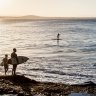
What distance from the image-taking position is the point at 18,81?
21188 millimetres

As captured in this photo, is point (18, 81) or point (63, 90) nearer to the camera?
point (63, 90)

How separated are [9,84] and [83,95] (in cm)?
609

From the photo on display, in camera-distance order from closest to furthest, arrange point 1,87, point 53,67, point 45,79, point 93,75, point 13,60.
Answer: point 1,87, point 13,60, point 45,79, point 93,75, point 53,67

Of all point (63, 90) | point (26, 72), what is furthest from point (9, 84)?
point (26, 72)

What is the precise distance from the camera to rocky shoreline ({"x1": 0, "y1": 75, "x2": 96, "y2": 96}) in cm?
1727

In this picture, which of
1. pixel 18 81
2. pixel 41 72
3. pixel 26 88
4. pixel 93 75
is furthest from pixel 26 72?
pixel 26 88

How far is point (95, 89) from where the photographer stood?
1900cm

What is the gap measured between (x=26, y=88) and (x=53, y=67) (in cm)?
1340

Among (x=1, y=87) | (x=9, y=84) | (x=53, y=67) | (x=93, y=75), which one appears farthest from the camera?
(x=53, y=67)

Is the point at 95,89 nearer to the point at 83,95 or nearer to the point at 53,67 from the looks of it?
the point at 83,95

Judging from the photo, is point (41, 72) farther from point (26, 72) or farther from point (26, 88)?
point (26, 88)

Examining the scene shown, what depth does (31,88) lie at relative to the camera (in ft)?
62.6

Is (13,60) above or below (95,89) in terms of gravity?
above

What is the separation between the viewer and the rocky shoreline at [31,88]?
17266 millimetres
